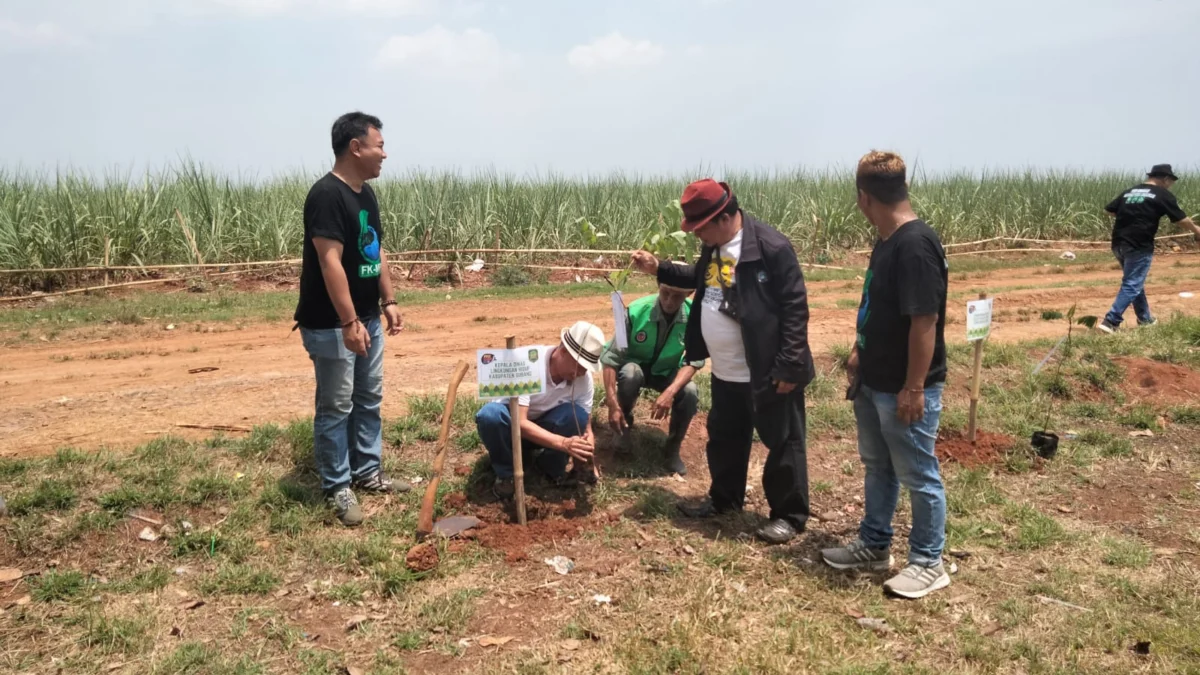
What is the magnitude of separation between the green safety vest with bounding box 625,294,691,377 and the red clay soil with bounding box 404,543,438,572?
176 cm

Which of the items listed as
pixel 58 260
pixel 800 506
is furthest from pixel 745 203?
pixel 800 506

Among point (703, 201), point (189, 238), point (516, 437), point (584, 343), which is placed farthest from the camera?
point (189, 238)

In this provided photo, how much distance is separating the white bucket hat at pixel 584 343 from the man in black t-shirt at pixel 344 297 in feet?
3.30

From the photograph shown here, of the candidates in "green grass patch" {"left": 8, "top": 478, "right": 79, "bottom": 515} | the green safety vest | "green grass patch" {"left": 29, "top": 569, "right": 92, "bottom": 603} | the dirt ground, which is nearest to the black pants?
the green safety vest

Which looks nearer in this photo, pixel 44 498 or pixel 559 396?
pixel 44 498

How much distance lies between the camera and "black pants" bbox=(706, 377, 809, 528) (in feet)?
13.4

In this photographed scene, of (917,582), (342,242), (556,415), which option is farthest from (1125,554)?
(342,242)

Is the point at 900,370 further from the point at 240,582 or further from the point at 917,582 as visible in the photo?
the point at 240,582

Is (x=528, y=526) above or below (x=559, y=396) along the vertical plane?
below

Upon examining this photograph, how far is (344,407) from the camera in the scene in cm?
425

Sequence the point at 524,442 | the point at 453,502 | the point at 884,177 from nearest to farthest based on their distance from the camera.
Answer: the point at 884,177 → the point at 453,502 → the point at 524,442

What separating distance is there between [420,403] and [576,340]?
1.93 meters

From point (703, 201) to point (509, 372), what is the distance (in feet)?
4.09

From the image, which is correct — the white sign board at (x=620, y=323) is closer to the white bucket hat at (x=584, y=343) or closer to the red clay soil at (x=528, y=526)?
the white bucket hat at (x=584, y=343)
